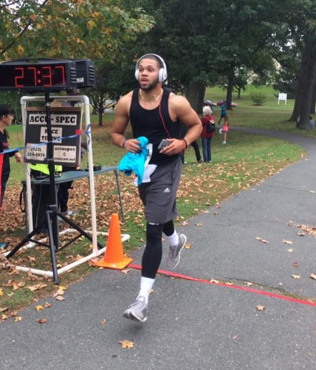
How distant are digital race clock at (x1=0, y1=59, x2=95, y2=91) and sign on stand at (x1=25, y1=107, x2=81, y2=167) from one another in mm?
Answer: 531

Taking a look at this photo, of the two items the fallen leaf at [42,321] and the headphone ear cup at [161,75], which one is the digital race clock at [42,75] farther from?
the fallen leaf at [42,321]

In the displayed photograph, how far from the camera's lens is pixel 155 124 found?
3.54m

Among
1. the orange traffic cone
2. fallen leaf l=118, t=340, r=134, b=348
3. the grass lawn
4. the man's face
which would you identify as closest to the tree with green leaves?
the grass lawn

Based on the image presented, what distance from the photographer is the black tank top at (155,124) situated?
351 centimetres

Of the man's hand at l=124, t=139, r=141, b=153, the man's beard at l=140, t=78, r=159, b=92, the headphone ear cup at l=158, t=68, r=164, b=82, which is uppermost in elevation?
the headphone ear cup at l=158, t=68, r=164, b=82

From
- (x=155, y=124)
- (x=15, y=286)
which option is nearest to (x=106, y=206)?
(x=15, y=286)

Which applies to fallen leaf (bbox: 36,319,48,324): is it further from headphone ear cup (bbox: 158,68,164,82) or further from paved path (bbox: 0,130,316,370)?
headphone ear cup (bbox: 158,68,164,82)

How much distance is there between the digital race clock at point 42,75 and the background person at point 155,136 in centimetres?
76

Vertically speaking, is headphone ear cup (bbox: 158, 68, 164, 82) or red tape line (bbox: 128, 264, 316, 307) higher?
headphone ear cup (bbox: 158, 68, 164, 82)

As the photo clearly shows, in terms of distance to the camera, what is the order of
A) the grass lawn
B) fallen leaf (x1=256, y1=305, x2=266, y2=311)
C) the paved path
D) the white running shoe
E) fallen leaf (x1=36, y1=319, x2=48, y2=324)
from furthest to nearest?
the grass lawn, fallen leaf (x1=256, y1=305, x2=266, y2=311), fallen leaf (x1=36, y1=319, x2=48, y2=324), the white running shoe, the paved path

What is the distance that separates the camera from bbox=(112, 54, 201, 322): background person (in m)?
3.50

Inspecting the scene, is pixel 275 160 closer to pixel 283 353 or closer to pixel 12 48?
pixel 12 48

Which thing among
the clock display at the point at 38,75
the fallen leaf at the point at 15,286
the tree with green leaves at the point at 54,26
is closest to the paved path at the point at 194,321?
the fallen leaf at the point at 15,286

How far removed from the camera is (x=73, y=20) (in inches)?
260
